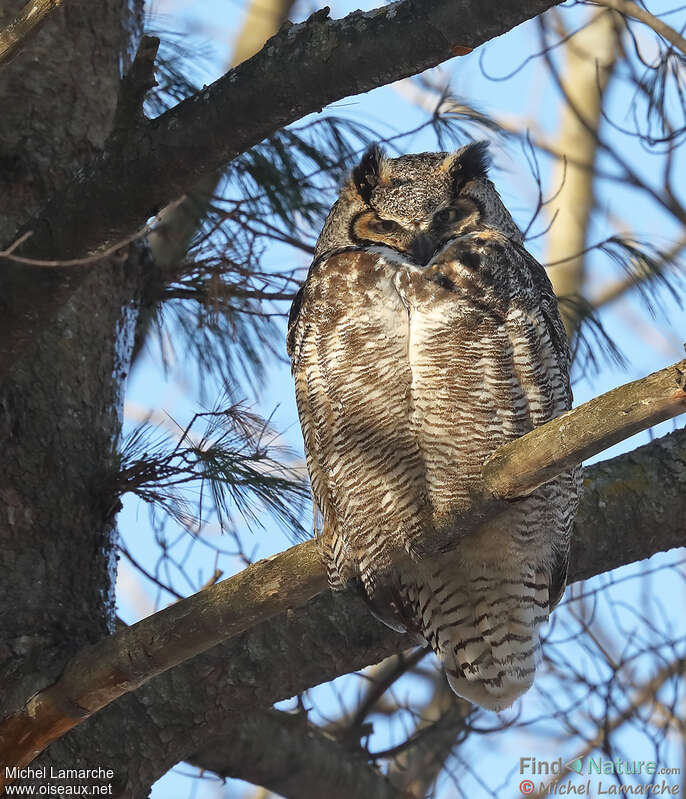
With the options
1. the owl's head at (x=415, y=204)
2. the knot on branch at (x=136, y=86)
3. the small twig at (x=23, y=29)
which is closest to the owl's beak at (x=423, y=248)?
the owl's head at (x=415, y=204)

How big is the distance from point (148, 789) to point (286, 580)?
0.71m

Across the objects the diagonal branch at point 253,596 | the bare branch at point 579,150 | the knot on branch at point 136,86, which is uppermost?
the bare branch at point 579,150

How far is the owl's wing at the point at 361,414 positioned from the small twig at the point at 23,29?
895 millimetres

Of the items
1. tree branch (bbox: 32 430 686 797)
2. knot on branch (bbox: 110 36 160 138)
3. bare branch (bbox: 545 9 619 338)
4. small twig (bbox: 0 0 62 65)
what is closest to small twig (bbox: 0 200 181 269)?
knot on branch (bbox: 110 36 160 138)

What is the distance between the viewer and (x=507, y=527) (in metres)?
2.26

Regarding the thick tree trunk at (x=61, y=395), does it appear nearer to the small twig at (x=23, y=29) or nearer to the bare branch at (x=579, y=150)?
the small twig at (x=23, y=29)

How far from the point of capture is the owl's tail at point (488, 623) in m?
2.33

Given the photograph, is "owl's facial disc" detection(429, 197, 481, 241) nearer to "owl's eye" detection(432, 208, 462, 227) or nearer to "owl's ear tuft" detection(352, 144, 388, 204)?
"owl's eye" detection(432, 208, 462, 227)

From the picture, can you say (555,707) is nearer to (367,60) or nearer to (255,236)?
(255,236)

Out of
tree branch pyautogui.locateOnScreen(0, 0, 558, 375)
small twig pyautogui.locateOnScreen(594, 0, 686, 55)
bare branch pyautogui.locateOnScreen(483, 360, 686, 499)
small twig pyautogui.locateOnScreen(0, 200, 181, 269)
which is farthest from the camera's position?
small twig pyautogui.locateOnScreen(594, 0, 686, 55)

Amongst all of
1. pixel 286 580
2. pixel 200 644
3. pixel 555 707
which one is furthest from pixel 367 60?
pixel 555 707

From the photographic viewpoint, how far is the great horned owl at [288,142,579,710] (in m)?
2.16

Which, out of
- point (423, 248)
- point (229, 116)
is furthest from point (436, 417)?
point (229, 116)

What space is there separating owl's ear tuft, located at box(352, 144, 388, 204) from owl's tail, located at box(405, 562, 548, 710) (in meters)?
0.96
